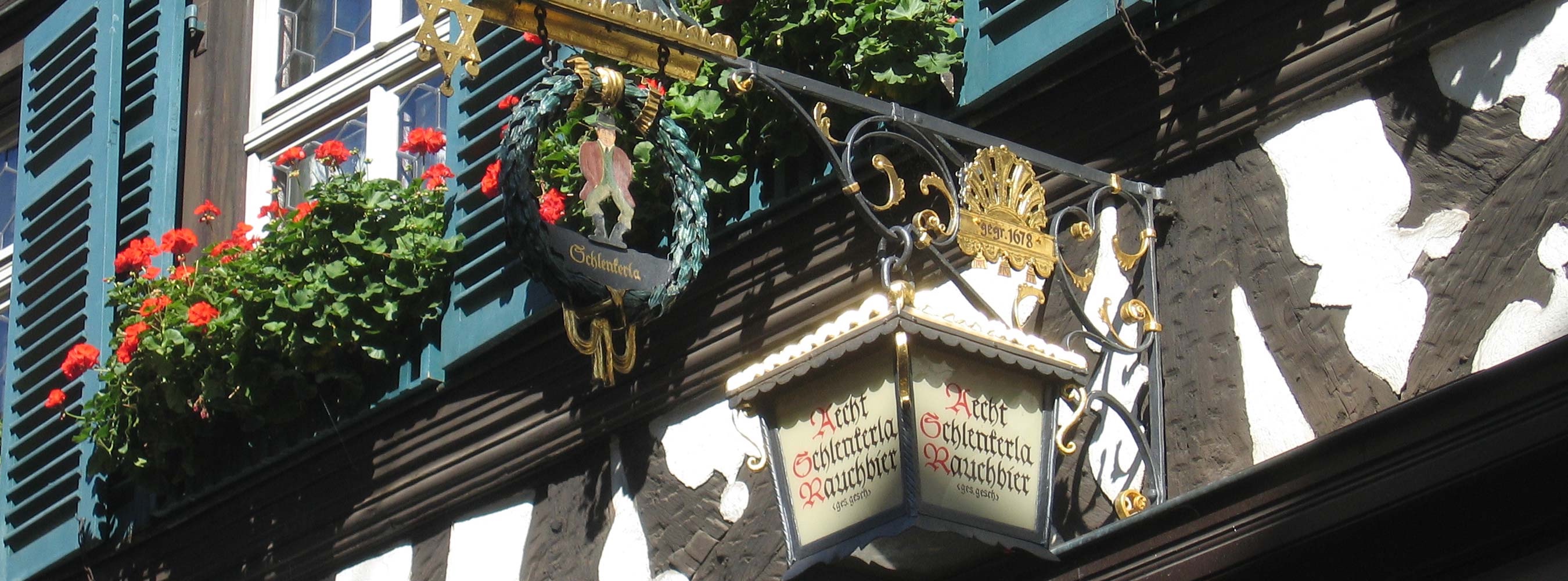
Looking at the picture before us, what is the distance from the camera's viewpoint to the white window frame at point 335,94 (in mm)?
7738

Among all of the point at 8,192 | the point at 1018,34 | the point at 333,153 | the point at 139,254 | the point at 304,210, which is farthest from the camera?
the point at 8,192

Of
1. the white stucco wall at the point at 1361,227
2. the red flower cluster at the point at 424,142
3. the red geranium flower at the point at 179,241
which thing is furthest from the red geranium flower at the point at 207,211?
the white stucco wall at the point at 1361,227

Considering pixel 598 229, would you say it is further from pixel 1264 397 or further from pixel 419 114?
pixel 419 114

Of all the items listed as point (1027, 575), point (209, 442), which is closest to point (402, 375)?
point (209, 442)

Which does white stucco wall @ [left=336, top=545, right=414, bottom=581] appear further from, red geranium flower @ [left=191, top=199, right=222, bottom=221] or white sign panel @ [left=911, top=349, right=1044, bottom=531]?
white sign panel @ [left=911, top=349, right=1044, bottom=531]

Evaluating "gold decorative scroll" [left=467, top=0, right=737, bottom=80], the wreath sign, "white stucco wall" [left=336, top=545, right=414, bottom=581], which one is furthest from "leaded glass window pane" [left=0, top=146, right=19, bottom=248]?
"gold decorative scroll" [left=467, top=0, right=737, bottom=80]

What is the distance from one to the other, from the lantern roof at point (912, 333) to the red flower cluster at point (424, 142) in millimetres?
2365

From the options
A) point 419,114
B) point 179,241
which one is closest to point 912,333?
point 419,114

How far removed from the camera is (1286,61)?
5066mm

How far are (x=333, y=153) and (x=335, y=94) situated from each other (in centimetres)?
78

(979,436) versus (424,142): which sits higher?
(424,142)

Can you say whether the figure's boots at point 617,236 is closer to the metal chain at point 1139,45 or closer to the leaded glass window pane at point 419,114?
the metal chain at point 1139,45

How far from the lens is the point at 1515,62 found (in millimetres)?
4684

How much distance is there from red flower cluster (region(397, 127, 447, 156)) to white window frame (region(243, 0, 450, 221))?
0.46 metres
